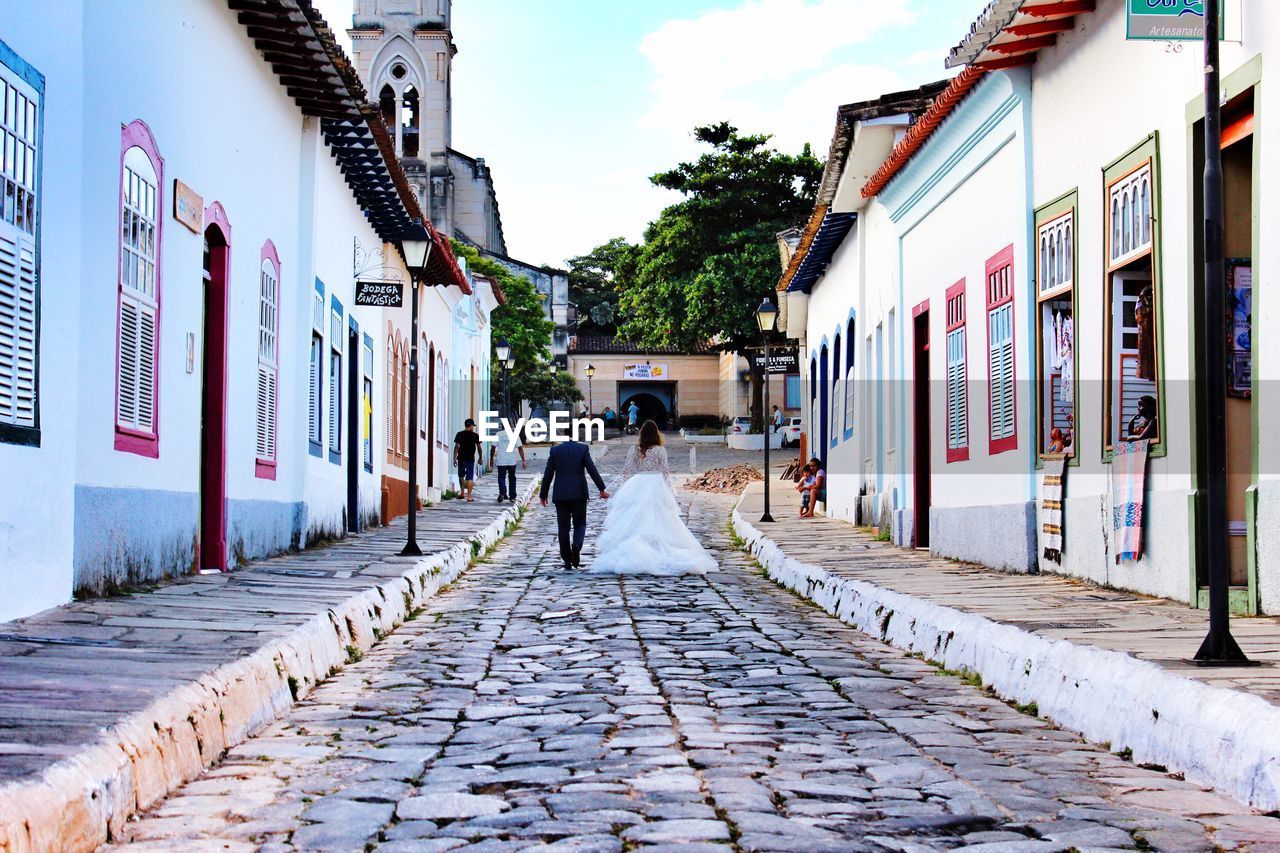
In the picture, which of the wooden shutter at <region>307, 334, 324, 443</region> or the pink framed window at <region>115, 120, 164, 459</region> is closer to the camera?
the pink framed window at <region>115, 120, 164, 459</region>

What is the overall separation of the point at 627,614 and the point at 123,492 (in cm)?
367

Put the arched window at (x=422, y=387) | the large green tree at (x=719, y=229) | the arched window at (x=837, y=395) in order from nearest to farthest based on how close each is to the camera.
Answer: the arched window at (x=837, y=395) → the arched window at (x=422, y=387) → the large green tree at (x=719, y=229)

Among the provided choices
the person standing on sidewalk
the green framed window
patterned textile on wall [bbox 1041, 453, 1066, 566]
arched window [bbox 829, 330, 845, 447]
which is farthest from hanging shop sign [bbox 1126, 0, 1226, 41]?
the person standing on sidewalk

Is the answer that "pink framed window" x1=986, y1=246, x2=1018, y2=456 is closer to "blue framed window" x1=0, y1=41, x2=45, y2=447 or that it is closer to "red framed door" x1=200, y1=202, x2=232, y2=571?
"red framed door" x1=200, y1=202, x2=232, y2=571

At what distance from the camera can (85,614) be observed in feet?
26.7

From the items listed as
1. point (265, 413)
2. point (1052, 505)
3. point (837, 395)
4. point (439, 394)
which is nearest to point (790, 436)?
point (439, 394)

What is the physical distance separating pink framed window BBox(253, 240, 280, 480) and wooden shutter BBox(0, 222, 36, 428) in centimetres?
587

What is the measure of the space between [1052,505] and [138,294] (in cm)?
A: 668

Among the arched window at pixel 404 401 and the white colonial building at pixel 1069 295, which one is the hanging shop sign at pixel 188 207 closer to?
the white colonial building at pixel 1069 295

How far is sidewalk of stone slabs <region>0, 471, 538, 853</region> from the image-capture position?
14.1 ft

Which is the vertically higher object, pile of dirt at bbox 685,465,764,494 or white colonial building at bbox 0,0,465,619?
white colonial building at bbox 0,0,465,619

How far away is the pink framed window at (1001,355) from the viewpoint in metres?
13.1

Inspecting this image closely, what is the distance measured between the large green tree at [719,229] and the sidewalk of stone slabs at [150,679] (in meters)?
35.1

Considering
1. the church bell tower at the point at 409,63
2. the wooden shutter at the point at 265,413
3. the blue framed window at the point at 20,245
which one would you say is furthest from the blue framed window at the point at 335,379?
the church bell tower at the point at 409,63
